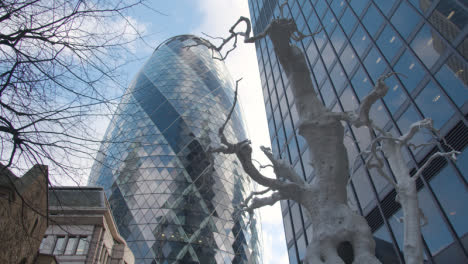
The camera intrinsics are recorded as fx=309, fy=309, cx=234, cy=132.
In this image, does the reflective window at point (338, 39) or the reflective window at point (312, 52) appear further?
the reflective window at point (312, 52)

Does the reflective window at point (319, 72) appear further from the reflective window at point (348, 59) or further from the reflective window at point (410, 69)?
the reflective window at point (410, 69)

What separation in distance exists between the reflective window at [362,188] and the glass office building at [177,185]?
1746 centimetres

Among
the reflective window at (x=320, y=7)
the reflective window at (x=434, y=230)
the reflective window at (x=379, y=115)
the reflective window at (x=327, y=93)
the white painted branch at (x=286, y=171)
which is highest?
the reflective window at (x=320, y=7)

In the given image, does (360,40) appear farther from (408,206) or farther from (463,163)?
(408,206)

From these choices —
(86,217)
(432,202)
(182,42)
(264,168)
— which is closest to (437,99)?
(432,202)

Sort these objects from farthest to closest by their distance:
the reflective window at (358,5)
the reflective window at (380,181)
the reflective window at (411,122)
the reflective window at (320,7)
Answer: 1. the reflective window at (320,7)
2. the reflective window at (358,5)
3. the reflective window at (380,181)
4. the reflective window at (411,122)

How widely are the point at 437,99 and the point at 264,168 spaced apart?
23.8ft

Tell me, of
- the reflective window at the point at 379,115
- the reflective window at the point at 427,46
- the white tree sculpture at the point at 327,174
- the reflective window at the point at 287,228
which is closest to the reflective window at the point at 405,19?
the reflective window at the point at 427,46

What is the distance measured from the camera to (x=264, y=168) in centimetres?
511

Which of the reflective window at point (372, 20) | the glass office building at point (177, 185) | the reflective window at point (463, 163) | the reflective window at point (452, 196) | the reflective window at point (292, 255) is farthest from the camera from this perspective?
the glass office building at point (177, 185)

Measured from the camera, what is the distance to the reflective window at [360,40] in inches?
527

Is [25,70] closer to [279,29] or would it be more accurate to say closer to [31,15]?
[31,15]

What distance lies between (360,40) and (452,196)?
7.99 metres

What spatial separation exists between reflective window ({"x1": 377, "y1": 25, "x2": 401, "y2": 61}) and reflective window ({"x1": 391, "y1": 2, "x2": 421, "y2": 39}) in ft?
0.94
